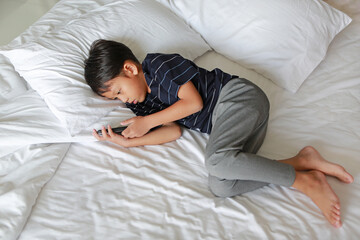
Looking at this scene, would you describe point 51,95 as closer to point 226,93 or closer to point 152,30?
point 152,30

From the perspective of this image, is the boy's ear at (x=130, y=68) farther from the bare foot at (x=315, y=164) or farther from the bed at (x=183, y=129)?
the bare foot at (x=315, y=164)

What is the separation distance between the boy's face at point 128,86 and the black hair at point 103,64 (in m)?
0.02

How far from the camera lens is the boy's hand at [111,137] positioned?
39.8 inches

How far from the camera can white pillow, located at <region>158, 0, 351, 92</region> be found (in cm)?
125

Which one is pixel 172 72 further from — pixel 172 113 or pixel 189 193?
pixel 189 193

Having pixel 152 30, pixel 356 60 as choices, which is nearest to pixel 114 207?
pixel 152 30

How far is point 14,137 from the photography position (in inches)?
37.9

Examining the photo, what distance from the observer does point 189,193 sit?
2.90 ft

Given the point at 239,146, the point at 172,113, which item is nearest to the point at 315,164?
the point at 239,146

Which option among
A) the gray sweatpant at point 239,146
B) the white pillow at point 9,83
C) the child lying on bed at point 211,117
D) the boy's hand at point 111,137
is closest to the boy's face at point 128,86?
the child lying on bed at point 211,117

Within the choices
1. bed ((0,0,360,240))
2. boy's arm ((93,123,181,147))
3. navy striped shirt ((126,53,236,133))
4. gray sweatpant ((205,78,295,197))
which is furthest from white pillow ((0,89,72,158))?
gray sweatpant ((205,78,295,197))

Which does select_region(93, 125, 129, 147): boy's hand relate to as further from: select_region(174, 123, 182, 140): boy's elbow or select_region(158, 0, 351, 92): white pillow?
select_region(158, 0, 351, 92): white pillow

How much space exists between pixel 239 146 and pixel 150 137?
0.32 m

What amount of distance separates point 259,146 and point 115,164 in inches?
19.6
